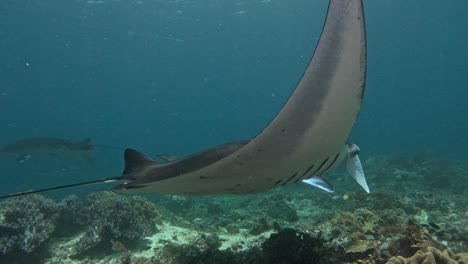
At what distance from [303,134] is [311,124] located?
10 centimetres

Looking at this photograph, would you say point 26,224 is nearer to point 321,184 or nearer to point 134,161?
point 134,161

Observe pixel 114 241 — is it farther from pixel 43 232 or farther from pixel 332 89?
pixel 332 89

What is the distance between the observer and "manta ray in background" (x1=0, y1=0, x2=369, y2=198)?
202 centimetres

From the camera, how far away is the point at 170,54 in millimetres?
48094

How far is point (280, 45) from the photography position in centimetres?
5469

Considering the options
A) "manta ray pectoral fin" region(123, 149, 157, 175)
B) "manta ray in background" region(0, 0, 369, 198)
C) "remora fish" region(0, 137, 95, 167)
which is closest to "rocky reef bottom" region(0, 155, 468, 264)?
"manta ray in background" region(0, 0, 369, 198)

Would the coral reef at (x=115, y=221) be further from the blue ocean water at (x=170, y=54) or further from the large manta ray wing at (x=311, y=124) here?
the blue ocean water at (x=170, y=54)

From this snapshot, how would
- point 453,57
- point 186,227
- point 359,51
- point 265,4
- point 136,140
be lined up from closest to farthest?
point 359,51 < point 186,227 < point 265,4 < point 453,57 < point 136,140

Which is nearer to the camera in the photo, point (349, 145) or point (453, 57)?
point (349, 145)

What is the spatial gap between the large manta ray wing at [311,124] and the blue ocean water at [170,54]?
22017 mm

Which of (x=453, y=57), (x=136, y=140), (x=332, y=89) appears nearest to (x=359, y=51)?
(x=332, y=89)

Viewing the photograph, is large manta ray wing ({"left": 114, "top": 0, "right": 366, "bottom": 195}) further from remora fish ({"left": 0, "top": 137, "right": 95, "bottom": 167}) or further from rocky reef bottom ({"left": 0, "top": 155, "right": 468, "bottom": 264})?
remora fish ({"left": 0, "top": 137, "right": 95, "bottom": 167})

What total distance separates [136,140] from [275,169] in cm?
13054

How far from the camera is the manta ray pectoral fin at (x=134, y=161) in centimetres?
348
